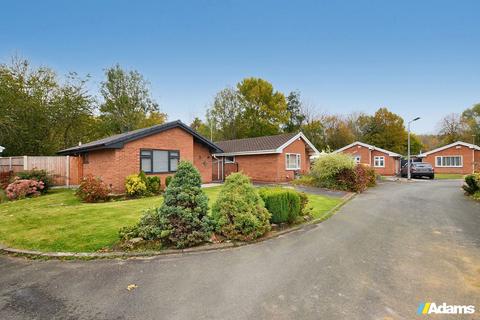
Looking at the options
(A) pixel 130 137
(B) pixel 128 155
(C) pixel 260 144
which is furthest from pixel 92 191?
(C) pixel 260 144

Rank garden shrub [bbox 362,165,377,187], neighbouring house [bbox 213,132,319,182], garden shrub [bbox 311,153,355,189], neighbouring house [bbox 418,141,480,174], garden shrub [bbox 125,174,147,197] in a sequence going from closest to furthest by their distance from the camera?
garden shrub [bbox 125,174,147,197]
garden shrub [bbox 311,153,355,189]
garden shrub [bbox 362,165,377,187]
neighbouring house [bbox 213,132,319,182]
neighbouring house [bbox 418,141,480,174]

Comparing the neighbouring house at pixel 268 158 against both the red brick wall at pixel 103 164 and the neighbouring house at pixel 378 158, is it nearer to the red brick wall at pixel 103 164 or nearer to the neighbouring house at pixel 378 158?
the red brick wall at pixel 103 164

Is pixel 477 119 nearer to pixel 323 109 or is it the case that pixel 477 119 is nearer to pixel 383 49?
pixel 323 109

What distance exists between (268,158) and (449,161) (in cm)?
3152

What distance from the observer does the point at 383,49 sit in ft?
62.2

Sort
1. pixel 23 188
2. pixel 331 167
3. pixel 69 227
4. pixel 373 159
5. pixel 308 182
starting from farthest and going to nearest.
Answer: pixel 373 159
pixel 308 182
pixel 331 167
pixel 23 188
pixel 69 227

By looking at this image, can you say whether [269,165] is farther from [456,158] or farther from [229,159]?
[456,158]

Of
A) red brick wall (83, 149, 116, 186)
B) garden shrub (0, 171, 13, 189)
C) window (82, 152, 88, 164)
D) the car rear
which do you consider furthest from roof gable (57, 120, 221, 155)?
the car rear

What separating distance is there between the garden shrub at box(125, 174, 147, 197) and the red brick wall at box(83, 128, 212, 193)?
87cm

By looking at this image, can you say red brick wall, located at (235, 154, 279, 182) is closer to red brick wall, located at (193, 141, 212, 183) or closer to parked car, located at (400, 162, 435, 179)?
red brick wall, located at (193, 141, 212, 183)

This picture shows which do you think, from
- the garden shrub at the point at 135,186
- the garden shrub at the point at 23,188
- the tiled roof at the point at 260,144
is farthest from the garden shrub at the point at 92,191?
the tiled roof at the point at 260,144

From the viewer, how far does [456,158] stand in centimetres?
3562

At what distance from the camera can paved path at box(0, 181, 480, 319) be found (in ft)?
11.7

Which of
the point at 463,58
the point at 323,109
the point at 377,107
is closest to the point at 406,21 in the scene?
the point at 463,58
